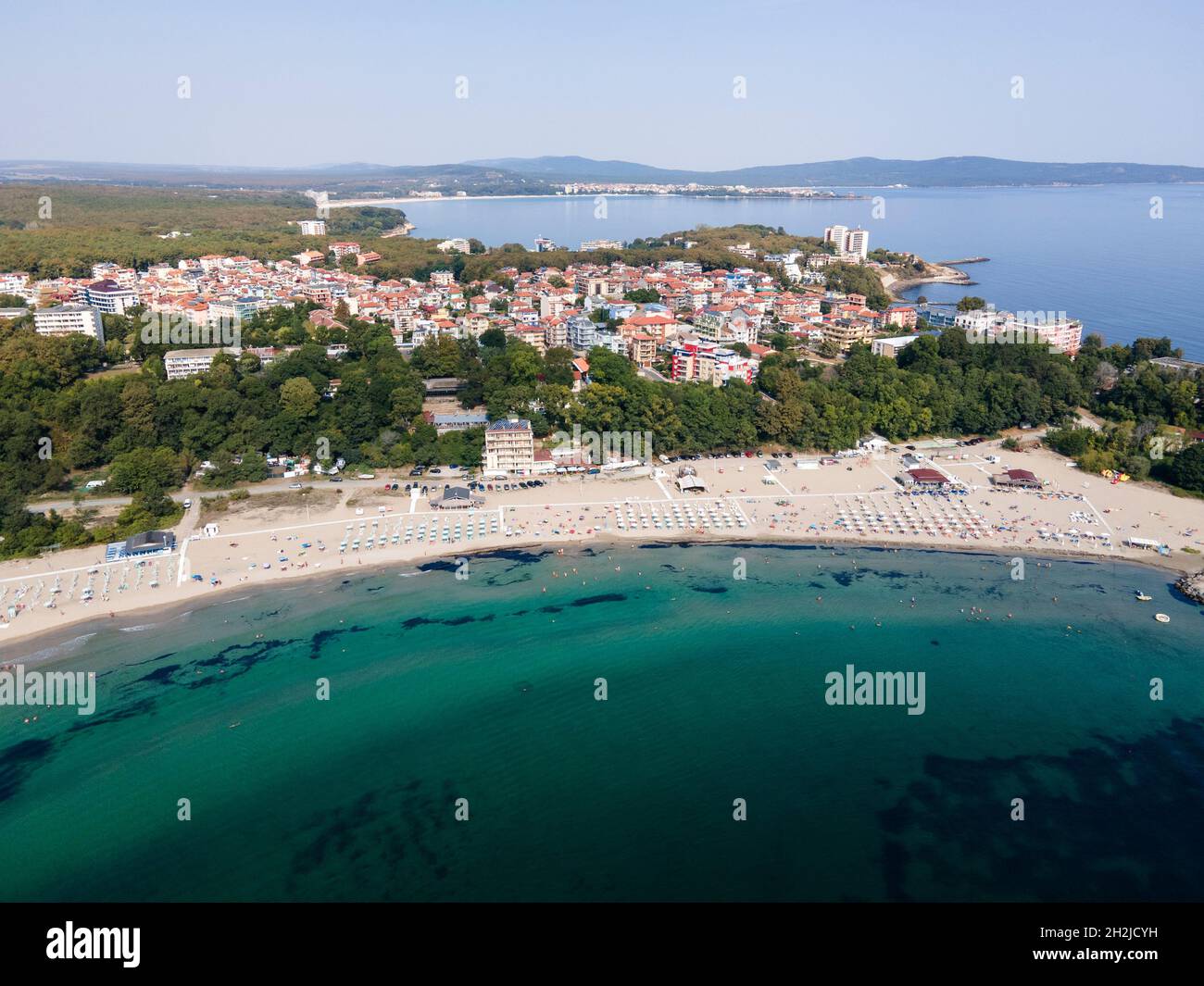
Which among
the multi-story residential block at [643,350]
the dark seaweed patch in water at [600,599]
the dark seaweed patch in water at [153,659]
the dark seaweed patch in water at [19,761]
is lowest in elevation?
the dark seaweed patch in water at [19,761]

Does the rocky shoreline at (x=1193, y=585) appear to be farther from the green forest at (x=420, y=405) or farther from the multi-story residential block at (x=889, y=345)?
the multi-story residential block at (x=889, y=345)

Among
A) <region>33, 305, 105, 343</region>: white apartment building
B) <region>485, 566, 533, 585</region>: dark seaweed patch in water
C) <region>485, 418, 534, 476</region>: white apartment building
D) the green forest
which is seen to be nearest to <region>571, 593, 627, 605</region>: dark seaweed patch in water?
<region>485, 566, 533, 585</region>: dark seaweed patch in water

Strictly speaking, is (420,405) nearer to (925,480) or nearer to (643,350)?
(643,350)

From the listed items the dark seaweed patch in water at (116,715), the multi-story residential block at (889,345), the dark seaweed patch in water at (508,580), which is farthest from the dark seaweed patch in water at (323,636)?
the multi-story residential block at (889,345)

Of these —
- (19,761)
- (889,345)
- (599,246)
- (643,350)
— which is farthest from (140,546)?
(599,246)

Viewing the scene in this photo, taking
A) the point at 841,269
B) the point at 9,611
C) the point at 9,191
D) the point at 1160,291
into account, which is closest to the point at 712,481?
the point at 9,611

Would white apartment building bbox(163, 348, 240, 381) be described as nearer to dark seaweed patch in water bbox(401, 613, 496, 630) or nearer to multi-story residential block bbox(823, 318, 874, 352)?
dark seaweed patch in water bbox(401, 613, 496, 630)

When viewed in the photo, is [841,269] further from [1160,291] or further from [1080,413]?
[1080,413]
